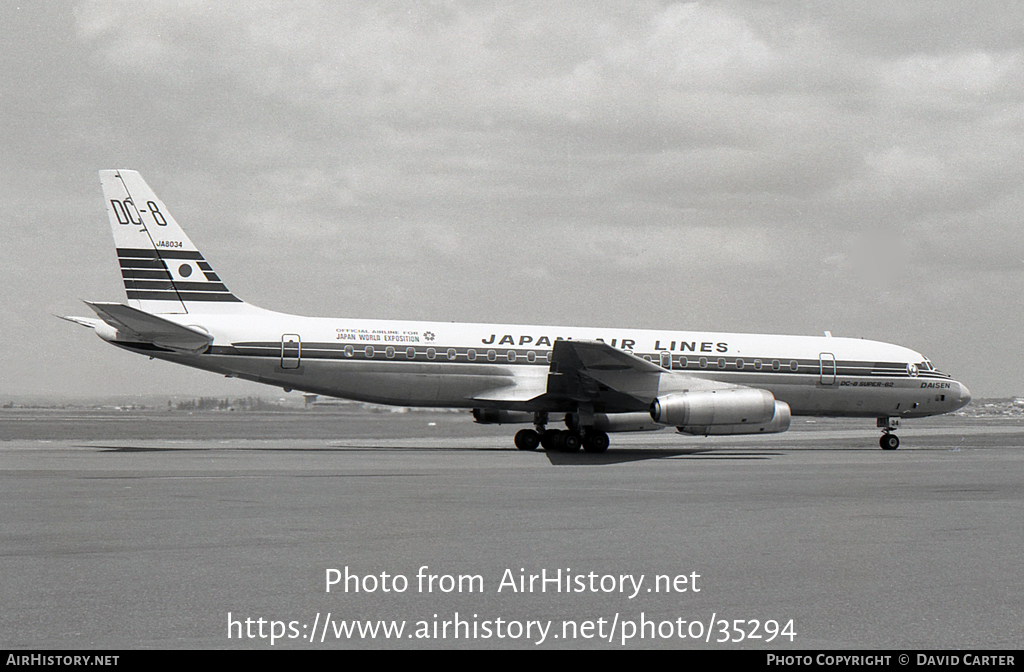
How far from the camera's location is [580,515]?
39.0ft

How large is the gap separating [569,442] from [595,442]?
0.75 m

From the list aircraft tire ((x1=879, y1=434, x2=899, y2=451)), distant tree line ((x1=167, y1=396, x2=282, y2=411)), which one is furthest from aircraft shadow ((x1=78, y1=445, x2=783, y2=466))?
distant tree line ((x1=167, y1=396, x2=282, y2=411))

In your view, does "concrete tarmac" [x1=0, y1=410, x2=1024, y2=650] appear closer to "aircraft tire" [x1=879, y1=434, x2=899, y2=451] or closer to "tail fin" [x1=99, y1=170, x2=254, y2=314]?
"tail fin" [x1=99, y1=170, x2=254, y2=314]

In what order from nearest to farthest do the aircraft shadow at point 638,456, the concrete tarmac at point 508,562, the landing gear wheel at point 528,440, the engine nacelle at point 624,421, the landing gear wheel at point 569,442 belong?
the concrete tarmac at point 508,562 < the aircraft shadow at point 638,456 < the landing gear wheel at point 569,442 < the engine nacelle at point 624,421 < the landing gear wheel at point 528,440

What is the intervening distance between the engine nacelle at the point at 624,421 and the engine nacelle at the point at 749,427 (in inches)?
86.8

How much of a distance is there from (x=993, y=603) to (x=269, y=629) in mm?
4620

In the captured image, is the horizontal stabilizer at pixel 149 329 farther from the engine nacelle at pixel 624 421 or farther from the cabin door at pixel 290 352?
the engine nacelle at pixel 624 421

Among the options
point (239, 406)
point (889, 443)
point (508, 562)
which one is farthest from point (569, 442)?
point (239, 406)

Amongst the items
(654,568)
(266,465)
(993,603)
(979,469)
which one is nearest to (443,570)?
(654,568)

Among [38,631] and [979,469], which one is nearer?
[38,631]

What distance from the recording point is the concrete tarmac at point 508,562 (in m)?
5.88

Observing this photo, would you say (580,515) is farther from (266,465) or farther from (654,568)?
(266,465)

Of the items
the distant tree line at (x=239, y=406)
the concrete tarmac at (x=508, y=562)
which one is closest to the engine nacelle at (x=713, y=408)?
the concrete tarmac at (x=508, y=562)

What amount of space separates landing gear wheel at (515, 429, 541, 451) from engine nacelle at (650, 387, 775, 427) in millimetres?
4451
